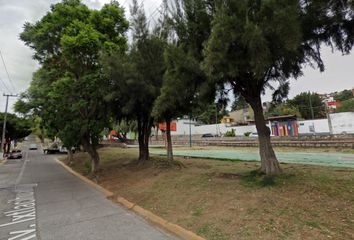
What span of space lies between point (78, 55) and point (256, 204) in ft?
32.4

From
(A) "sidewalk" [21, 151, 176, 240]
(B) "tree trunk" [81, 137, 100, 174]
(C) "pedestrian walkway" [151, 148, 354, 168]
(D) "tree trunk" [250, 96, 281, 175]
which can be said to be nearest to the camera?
(A) "sidewalk" [21, 151, 176, 240]

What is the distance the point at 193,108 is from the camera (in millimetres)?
11430

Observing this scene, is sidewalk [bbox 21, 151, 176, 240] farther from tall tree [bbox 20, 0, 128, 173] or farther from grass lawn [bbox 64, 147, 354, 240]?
tall tree [bbox 20, 0, 128, 173]

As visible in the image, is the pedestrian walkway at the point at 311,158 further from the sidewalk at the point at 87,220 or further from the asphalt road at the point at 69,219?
the asphalt road at the point at 69,219

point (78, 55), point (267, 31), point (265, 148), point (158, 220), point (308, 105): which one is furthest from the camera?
point (308, 105)

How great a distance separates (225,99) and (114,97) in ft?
18.0

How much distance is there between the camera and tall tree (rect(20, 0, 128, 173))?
439 inches

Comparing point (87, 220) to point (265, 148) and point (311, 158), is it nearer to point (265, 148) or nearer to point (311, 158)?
point (265, 148)

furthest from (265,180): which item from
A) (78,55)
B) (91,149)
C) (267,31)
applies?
(91,149)

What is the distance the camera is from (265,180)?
661 cm

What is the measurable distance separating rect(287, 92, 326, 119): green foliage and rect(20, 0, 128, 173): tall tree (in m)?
62.8

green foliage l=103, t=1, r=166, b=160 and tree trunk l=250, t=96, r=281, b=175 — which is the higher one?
green foliage l=103, t=1, r=166, b=160

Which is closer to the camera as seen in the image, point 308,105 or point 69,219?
point 69,219

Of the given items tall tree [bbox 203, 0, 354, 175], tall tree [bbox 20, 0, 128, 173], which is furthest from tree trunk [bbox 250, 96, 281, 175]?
tall tree [bbox 20, 0, 128, 173]
